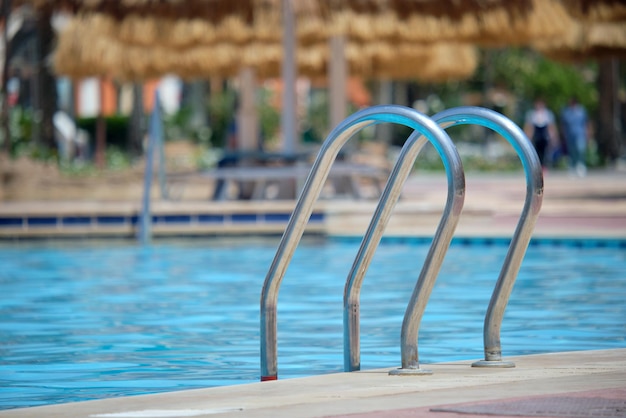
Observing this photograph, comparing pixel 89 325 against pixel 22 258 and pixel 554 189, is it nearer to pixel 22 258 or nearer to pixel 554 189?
pixel 22 258

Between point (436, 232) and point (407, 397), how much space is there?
69 cm

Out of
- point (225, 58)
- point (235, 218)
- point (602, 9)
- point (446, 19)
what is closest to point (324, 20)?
point (446, 19)

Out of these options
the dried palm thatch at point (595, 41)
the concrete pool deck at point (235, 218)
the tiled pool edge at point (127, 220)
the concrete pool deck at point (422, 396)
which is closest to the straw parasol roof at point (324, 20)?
the concrete pool deck at point (235, 218)

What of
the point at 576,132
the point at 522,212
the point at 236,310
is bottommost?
the point at 236,310

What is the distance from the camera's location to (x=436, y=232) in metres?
4.91

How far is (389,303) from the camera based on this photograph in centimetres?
934

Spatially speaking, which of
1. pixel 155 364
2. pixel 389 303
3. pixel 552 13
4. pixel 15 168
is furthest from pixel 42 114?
pixel 155 364

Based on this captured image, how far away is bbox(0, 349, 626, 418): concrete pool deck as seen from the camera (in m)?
4.23

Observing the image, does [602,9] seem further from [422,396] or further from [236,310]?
[422,396]

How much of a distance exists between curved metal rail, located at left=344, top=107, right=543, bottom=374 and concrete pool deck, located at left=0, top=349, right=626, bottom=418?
0.40ft

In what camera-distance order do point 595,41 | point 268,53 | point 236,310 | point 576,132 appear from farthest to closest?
point 595,41, point 576,132, point 268,53, point 236,310

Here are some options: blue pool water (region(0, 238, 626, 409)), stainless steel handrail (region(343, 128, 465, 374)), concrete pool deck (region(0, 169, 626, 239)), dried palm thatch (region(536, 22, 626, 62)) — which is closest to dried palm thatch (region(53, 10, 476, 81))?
dried palm thatch (region(536, 22, 626, 62))

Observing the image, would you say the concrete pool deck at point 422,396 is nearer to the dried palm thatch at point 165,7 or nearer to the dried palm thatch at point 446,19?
the dried palm thatch at point 446,19

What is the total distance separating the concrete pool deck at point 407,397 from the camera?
13.9 feet
